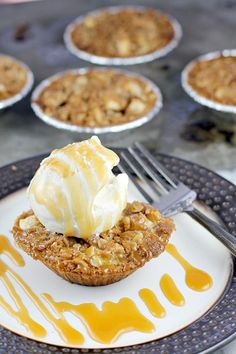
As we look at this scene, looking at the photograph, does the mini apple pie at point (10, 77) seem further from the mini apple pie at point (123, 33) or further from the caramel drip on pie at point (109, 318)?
the caramel drip on pie at point (109, 318)

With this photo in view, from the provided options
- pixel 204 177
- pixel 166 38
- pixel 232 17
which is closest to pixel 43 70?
pixel 166 38

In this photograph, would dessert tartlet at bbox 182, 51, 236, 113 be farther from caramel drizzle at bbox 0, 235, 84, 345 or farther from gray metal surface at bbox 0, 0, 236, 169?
caramel drizzle at bbox 0, 235, 84, 345

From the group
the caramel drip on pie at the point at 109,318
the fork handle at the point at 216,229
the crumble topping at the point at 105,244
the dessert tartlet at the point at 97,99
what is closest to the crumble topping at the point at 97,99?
the dessert tartlet at the point at 97,99

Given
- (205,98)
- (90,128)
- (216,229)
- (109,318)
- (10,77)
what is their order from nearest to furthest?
(109,318) → (216,229) → (90,128) → (205,98) → (10,77)

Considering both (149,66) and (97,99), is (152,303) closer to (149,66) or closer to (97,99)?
(97,99)

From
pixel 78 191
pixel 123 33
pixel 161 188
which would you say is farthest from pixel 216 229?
pixel 123 33
